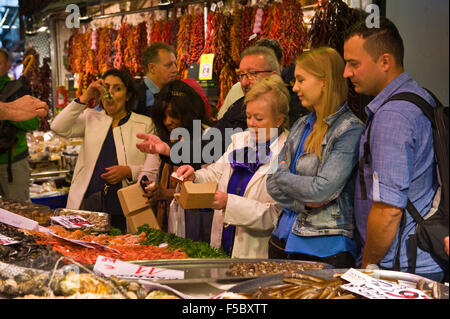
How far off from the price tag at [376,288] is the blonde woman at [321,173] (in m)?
0.63

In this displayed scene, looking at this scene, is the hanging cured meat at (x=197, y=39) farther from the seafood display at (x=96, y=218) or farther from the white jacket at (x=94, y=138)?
the seafood display at (x=96, y=218)

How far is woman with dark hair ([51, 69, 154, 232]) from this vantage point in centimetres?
394

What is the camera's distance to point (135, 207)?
318 centimetres

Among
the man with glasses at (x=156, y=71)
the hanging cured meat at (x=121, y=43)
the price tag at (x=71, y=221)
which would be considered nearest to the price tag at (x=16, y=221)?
the price tag at (x=71, y=221)

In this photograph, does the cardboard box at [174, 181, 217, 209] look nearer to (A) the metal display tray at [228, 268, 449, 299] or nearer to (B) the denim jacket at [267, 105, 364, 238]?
(B) the denim jacket at [267, 105, 364, 238]

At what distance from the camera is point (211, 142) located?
3447mm

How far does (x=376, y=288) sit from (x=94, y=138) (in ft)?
9.77

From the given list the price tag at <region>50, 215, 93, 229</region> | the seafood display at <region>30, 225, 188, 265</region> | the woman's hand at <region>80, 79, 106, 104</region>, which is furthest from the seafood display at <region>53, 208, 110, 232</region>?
the woman's hand at <region>80, 79, 106, 104</region>

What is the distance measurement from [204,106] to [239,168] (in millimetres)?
903

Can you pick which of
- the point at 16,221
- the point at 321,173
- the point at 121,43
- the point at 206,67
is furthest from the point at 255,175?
the point at 121,43

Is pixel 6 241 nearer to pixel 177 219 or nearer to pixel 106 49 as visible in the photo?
pixel 177 219

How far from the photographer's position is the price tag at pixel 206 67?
523cm
